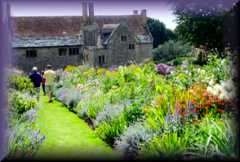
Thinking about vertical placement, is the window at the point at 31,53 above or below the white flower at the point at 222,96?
above

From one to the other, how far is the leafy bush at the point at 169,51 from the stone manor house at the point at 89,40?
511mm

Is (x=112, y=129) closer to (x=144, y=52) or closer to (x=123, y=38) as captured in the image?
(x=123, y=38)

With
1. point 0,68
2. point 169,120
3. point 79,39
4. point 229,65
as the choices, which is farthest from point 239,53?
point 79,39

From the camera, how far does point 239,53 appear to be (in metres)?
6.09

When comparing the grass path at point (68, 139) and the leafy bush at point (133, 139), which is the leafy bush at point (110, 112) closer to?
the grass path at point (68, 139)

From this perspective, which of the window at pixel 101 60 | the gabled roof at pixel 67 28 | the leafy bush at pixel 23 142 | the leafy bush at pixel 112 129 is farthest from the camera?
the window at pixel 101 60

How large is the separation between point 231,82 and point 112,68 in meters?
6.18

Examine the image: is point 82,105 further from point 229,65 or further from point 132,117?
point 229,65

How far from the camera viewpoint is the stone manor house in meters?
11.0

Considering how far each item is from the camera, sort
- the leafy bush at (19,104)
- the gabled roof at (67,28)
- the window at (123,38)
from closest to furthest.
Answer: the leafy bush at (19,104) → the window at (123,38) → the gabled roof at (67,28)

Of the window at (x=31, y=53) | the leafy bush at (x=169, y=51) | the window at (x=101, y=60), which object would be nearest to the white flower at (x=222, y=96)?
the leafy bush at (x=169, y=51)

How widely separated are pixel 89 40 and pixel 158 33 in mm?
1803

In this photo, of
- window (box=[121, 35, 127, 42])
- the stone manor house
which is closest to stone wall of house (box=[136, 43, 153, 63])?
the stone manor house

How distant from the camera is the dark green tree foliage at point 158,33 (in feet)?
36.9
